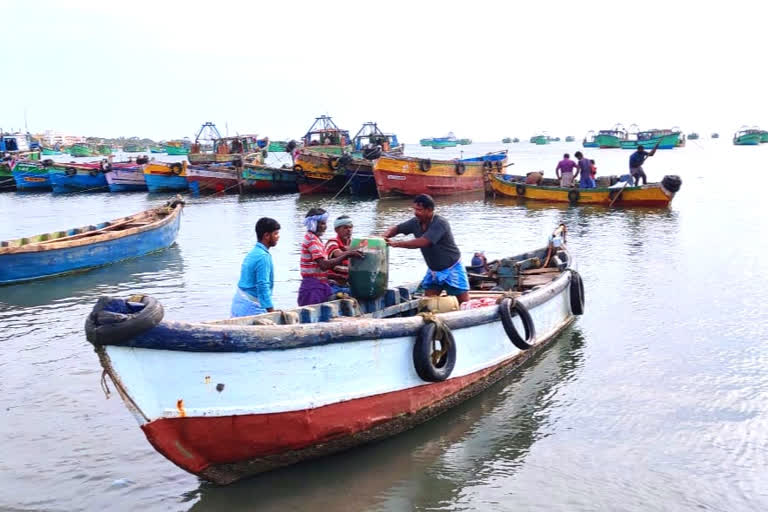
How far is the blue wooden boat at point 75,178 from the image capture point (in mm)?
36594

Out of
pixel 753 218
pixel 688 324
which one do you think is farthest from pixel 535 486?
pixel 753 218

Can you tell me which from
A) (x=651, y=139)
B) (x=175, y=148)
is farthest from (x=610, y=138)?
(x=175, y=148)

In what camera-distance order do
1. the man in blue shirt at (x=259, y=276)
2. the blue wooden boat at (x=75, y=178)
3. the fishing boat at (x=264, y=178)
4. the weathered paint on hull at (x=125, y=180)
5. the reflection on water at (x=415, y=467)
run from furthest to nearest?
the weathered paint on hull at (x=125, y=180) → the blue wooden boat at (x=75, y=178) → the fishing boat at (x=264, y=178) → the man in blue shirt at (x=259, y=276) → the reflection on water at (x=415, y=467)

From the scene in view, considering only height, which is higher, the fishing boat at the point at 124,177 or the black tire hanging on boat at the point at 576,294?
the fishing boat at the point at 124,177

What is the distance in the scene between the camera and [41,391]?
24.5 feet

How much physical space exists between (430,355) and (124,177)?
34843mm

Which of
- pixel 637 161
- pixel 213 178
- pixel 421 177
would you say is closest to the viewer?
pixel 637 161

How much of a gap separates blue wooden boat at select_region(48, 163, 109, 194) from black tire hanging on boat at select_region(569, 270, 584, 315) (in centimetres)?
3373

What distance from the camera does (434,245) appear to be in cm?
691

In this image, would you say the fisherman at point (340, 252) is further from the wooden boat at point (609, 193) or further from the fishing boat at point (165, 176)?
the fishing boat at point (165, 176)

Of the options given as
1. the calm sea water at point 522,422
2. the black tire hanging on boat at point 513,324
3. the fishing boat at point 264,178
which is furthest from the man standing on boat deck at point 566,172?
the black tire hanging on boat at point 513,324

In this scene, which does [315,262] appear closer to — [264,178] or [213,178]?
[264,178]

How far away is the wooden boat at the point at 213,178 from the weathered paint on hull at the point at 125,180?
3.92m

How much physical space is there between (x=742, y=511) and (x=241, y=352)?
Result: 384cm
